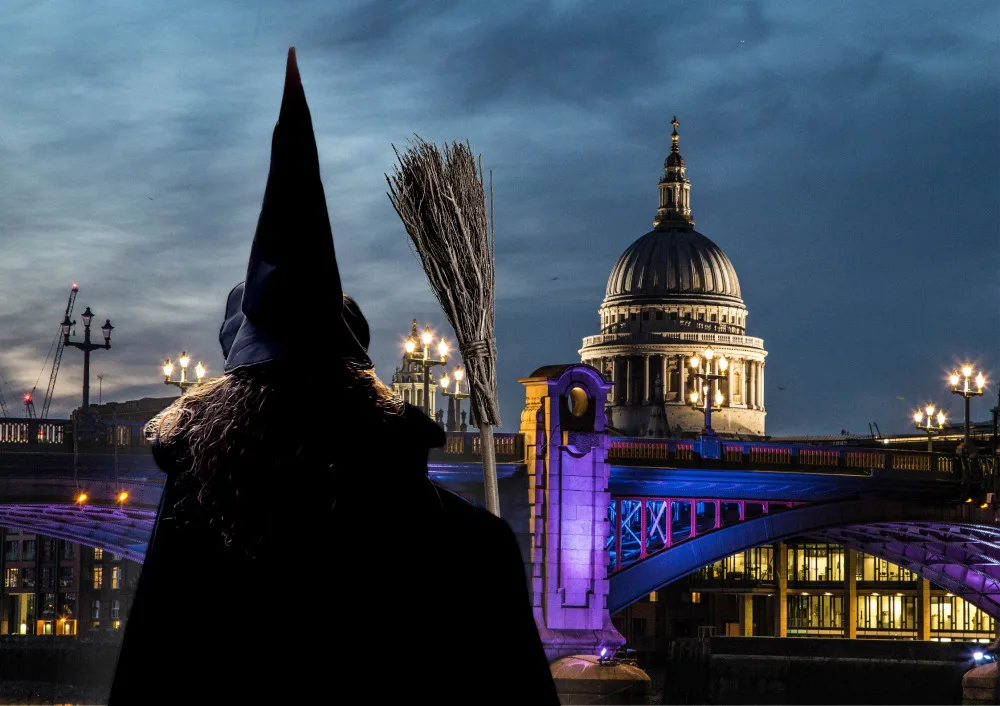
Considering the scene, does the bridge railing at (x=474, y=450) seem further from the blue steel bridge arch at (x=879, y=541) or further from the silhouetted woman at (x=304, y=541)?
the silhouetted woman at (x=304, y=541)

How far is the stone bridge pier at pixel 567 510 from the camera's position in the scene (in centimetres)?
4431

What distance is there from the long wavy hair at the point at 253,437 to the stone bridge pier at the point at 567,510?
40000 millimetres

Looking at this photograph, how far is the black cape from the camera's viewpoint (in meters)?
3.57

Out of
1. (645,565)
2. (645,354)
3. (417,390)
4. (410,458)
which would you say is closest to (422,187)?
(410,458)

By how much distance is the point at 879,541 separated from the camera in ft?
217

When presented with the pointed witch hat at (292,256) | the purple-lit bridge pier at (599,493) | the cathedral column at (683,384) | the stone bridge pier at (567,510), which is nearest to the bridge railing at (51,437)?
the purple-lit bridge pier at (599,493)

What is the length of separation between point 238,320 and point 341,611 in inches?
24.0

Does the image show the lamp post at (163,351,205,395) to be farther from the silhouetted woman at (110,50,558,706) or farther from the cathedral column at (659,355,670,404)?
the cathedral column at (659,355,670,404)

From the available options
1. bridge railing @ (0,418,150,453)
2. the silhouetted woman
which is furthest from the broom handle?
bridge railing @ (0,418,150,453)

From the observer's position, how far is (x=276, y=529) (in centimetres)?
361

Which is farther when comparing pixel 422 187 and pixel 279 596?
pixel 422 187

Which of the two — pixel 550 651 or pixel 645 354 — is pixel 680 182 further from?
pixel 550 651

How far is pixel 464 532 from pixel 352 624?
270 mm

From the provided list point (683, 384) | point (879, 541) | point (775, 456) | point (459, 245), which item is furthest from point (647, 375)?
point (459, 245)
